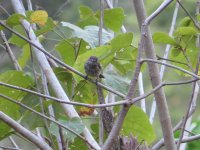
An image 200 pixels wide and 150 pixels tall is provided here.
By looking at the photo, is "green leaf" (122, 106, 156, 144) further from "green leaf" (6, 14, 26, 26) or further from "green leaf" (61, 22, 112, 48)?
"green leaf" (6, 14, 26, 26)

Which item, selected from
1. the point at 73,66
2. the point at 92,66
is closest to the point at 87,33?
the point at 73,66

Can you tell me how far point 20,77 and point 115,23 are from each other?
216 millimetres

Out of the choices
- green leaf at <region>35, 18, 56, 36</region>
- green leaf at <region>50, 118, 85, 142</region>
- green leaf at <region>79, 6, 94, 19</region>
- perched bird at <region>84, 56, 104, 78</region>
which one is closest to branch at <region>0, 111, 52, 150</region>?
green leaf at <region>50, 118, 85, 142</region>

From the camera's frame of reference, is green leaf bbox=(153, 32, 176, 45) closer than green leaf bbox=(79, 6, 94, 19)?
Yes

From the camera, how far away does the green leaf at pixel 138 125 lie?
96 centimetres

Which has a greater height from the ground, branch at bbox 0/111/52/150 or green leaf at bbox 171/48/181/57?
green leaf at bbox 171/48/181/57

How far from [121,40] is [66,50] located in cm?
22

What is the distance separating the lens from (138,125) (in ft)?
3.21

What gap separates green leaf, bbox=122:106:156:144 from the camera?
37.8 inches

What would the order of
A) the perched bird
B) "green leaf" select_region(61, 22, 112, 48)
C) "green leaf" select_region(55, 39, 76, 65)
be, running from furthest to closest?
"green leaf" select_region(55, 39, 76, 65) < "green leaf" select_region(61, 22, 112, 48) < the perched bird

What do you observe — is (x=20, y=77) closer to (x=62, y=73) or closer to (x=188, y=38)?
(x=62, y=73)

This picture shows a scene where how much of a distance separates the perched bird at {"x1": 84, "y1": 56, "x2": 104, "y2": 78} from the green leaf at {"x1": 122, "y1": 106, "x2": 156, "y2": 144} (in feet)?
0.58

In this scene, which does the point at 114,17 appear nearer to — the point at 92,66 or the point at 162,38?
the point at 162,38

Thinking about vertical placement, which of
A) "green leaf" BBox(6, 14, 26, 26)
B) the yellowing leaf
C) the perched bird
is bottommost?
the perched bird
